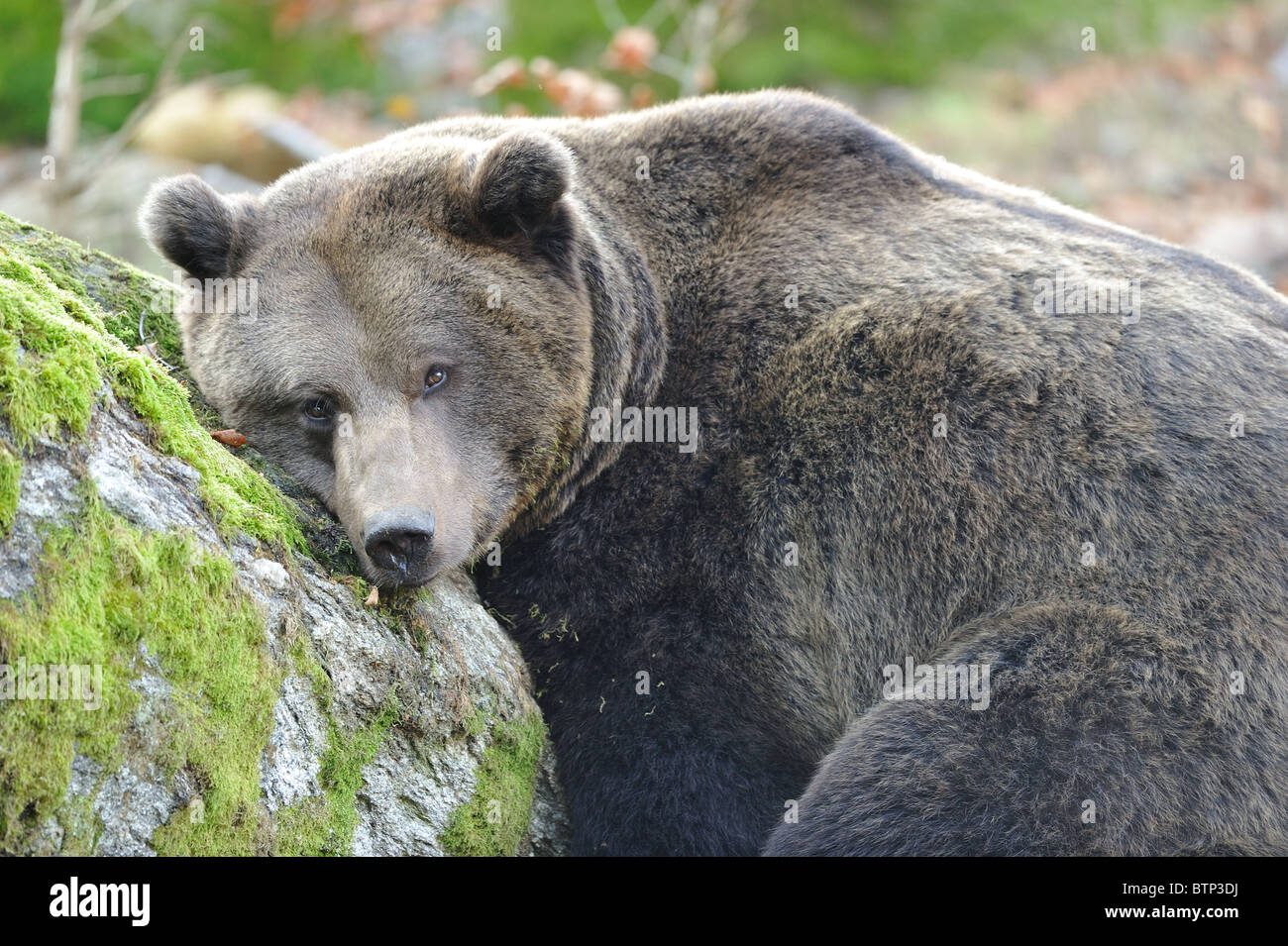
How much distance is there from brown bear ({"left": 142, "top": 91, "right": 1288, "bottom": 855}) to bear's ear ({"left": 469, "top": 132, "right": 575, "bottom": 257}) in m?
0.02

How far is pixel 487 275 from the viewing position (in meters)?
5.56

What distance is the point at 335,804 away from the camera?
430cm

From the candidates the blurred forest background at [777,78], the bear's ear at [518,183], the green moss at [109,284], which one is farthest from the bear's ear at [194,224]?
the blurred forest background at [777,78]

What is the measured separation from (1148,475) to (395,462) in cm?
310

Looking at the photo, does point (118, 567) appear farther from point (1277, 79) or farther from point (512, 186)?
point (1277, 79)

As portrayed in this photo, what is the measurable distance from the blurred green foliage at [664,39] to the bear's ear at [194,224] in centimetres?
1028

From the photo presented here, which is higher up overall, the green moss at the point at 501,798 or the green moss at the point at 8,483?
the green moss at the point at 8,483

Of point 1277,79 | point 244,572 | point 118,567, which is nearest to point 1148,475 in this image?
point 244,572

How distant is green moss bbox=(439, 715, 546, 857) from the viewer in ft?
15.6

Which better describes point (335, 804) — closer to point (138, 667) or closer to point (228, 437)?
point (138, 667)

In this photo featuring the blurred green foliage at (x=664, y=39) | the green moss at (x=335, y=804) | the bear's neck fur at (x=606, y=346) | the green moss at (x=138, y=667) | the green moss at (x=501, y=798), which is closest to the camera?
the green moss at (x=138, y=667)

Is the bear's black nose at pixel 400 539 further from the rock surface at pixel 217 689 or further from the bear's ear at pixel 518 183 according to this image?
the bear's ear at pixel 518 183

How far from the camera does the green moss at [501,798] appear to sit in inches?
187

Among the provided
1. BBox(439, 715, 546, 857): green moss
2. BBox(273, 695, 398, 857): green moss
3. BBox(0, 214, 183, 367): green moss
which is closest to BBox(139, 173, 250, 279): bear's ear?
BBox(0, 214, 183, 367): green moss
